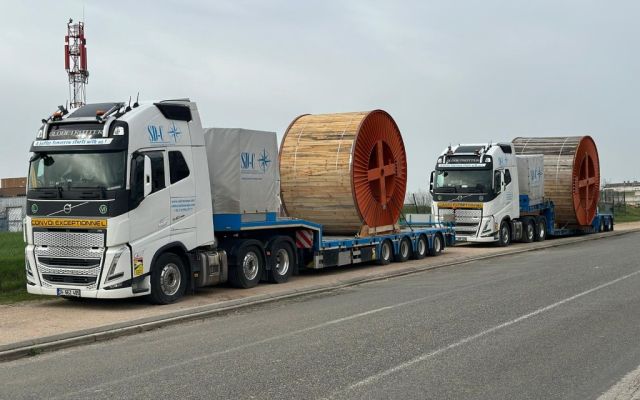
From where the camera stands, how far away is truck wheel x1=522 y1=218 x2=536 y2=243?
95.7 feet

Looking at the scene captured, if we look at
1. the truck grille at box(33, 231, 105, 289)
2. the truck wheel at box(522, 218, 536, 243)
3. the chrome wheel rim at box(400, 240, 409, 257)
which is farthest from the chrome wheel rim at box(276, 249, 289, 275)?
the truck wheel at box(522, 218, 536, 243)

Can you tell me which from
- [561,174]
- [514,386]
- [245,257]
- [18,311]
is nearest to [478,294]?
[245,257]

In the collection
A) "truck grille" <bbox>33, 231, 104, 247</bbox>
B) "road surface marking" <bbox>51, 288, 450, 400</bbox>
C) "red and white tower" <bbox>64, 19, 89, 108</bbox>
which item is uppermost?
"red and white tower" <bbox>64, 19, 89, 108</bbox>

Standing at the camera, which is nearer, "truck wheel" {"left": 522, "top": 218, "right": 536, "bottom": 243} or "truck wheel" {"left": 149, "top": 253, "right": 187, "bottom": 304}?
"truck wheel" {"left": 149, "top": 253, "right": 187, "bottom": 304}

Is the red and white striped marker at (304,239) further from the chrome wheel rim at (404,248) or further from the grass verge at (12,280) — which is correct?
the grass verge at (12,280)

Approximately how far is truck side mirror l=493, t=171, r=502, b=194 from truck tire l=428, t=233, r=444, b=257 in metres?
3.65

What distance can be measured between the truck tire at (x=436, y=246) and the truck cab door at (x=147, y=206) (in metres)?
11.7

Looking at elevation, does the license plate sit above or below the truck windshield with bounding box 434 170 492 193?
below

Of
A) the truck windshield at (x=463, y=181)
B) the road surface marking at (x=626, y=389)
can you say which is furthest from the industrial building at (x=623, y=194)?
the road surface marking at (x=626, y=389)

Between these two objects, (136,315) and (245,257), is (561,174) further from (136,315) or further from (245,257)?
(136,315)

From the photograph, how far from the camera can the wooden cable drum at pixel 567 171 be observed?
31.7 meters

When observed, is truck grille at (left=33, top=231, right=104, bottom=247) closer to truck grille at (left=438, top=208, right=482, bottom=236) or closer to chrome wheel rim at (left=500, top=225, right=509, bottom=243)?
truck grille at (left=438, top=208, right=482, bottom=236)

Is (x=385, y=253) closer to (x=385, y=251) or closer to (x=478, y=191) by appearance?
(x=385, y=251)

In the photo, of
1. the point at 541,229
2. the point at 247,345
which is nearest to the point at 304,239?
the point at 247,345
